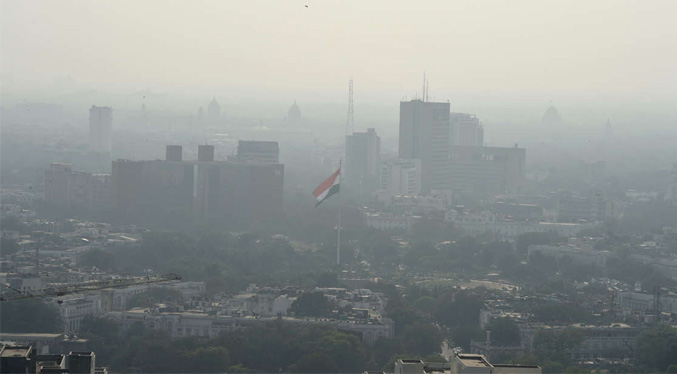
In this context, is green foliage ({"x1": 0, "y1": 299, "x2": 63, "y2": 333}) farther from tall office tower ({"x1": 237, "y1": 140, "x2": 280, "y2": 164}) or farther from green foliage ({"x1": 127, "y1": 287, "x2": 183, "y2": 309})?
tall office tower ({"x1": 237, "y1": 140, "x2": 280, "y2": 164})

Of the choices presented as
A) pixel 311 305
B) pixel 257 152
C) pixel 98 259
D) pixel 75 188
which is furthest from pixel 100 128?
pixel 311 305

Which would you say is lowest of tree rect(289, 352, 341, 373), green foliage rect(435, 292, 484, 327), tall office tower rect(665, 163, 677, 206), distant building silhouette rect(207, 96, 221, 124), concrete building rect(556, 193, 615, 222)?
tree rect(289, 352, 341, 373)

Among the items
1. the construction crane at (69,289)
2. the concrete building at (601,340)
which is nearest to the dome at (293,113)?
the construction crane at (69,289)

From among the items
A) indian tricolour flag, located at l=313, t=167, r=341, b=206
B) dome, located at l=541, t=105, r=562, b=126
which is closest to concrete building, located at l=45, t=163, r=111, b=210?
indian tricolour flag, located at l=313, t=167, r=341, b=206

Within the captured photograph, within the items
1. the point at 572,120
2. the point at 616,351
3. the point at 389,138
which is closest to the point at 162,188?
the point at 616,351

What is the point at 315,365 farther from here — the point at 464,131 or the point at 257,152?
the point at 464,131

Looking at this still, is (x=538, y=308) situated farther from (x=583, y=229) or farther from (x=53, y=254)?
(x=583, y=229)
